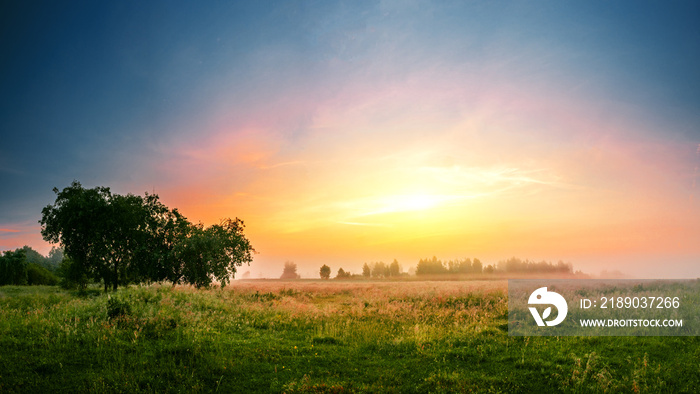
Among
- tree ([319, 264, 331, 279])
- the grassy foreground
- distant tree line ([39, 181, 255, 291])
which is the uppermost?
distant tree line ([39, 181, 255, 291])

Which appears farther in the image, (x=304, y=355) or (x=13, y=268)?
(x=13, y=268)

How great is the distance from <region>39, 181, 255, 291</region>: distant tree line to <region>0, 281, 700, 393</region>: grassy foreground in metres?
15.0

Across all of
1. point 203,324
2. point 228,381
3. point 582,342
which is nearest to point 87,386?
point 228,381

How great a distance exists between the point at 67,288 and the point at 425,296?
160ft

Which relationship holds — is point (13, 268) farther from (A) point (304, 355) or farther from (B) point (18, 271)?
(A) point (304, 355)

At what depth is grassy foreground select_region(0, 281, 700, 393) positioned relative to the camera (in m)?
9.52

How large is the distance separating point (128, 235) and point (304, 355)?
102ft

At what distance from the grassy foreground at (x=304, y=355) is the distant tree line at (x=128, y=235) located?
590 inches

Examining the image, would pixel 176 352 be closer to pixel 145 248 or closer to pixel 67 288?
pixel 145 248

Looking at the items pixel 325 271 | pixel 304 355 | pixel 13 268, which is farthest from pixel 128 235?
pixel 325 271

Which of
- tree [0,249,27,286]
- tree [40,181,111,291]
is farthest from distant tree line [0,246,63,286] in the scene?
tree [40,181,111,291]

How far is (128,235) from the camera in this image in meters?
35.3

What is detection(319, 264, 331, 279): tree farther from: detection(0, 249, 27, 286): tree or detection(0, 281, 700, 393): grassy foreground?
detection(0, 281, 700, 393): grassy foreground

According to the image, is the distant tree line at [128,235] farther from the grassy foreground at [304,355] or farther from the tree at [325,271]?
the tree at [325,271]
